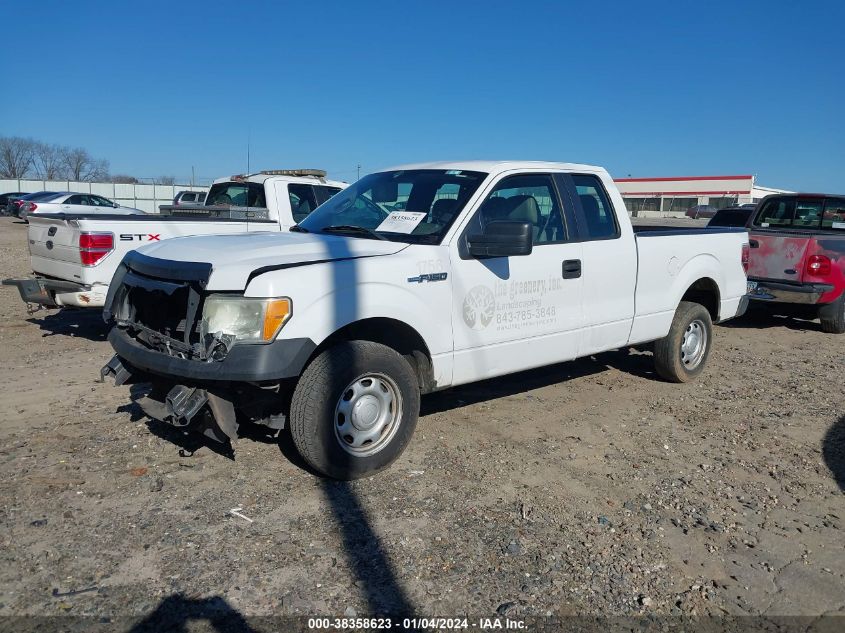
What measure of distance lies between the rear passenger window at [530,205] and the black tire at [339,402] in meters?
1.28

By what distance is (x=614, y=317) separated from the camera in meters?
5.77

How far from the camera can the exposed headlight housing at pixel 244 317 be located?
3768mm

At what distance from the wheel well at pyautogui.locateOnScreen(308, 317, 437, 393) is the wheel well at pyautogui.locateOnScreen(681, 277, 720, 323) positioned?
3524mm

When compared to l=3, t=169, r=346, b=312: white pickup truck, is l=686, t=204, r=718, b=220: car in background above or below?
above

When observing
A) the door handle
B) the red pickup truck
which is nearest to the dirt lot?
the door handle

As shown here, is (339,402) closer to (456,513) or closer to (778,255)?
(456,513)

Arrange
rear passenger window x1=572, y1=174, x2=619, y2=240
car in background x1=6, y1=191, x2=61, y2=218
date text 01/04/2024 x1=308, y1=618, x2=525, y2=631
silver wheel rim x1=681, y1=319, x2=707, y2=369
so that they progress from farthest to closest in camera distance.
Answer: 1. car in background x1=6, y1=191, x2=61, y2=218
2. silver wheel rim x1=681, y1=319, x2=707, y2=369
3. rear passenger window x1=572, y1=174, x2=619, y2=240
4. date text 01/04/2024 x1=308, y1=618, x2=525, y2=631

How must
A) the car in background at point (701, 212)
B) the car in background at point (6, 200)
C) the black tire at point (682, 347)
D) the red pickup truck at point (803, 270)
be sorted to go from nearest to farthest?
1. the black tire at point (682, 347)
2. the red pickup truck at point (803, 270)
3. the car in background at point (6, 200)
4. the car in background at point (701, 212)

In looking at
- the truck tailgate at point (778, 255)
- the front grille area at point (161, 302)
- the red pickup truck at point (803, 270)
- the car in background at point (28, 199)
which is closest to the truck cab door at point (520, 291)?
the front grille area at point (161, 302)

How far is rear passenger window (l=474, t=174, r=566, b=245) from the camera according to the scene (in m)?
5.01

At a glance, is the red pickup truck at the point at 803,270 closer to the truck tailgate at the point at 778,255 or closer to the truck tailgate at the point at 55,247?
the truck tailgate at the point at 778,255

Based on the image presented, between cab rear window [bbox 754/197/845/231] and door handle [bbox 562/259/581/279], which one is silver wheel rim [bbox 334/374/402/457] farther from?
cab rear window [bbox 754/197/845/231]

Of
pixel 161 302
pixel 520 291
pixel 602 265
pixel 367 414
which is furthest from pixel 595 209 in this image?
pixel 161 302

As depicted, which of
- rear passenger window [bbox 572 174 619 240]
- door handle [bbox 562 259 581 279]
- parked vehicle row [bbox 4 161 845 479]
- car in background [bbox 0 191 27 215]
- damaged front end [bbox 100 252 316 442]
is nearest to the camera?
damaged front end [bbox 100 252 316 442]
